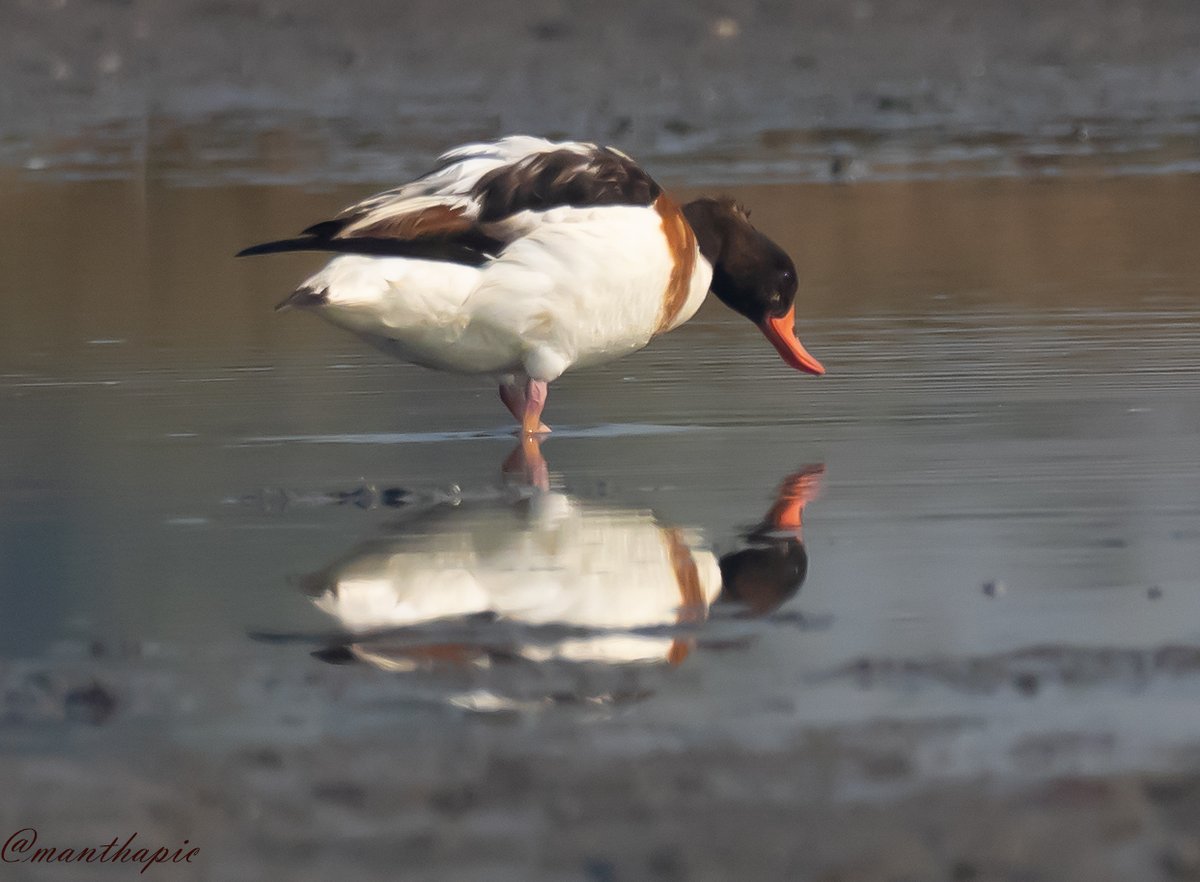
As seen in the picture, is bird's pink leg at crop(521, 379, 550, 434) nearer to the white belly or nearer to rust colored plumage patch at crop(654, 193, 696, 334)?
the white belly

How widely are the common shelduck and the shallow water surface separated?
1.01ft

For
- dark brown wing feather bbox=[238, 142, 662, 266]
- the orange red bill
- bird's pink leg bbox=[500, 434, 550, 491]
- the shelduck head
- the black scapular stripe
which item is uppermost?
dark brown wing feather bbox=[238, 142, 662, 266]

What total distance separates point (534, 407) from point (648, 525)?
177cm

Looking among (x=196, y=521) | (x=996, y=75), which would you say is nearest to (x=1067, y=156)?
(x=996, y=75)

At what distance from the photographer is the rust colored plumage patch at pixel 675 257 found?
776 cm

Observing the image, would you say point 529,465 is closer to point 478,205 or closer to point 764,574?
point 478,205

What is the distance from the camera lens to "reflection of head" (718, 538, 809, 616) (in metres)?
5.11

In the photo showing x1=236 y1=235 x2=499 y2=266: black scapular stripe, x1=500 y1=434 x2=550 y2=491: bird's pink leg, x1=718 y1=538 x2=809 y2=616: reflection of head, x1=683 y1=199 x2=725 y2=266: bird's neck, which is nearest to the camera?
x1=718 y1=538 x2=809 y2=616: reflection of head

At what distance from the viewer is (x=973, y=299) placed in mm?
10766

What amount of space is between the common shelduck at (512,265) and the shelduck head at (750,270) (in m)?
0.49

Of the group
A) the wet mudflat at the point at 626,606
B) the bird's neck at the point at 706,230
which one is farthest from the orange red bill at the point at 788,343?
the bird's neck at the point at 706,230

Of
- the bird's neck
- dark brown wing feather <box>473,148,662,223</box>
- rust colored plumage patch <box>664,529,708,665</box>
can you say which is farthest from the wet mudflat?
dark brown wing feather <box>473,148,662,223</box>

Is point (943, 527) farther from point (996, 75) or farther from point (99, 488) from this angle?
point (996, 75)

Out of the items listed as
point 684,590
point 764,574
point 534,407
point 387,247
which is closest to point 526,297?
point 534,407
